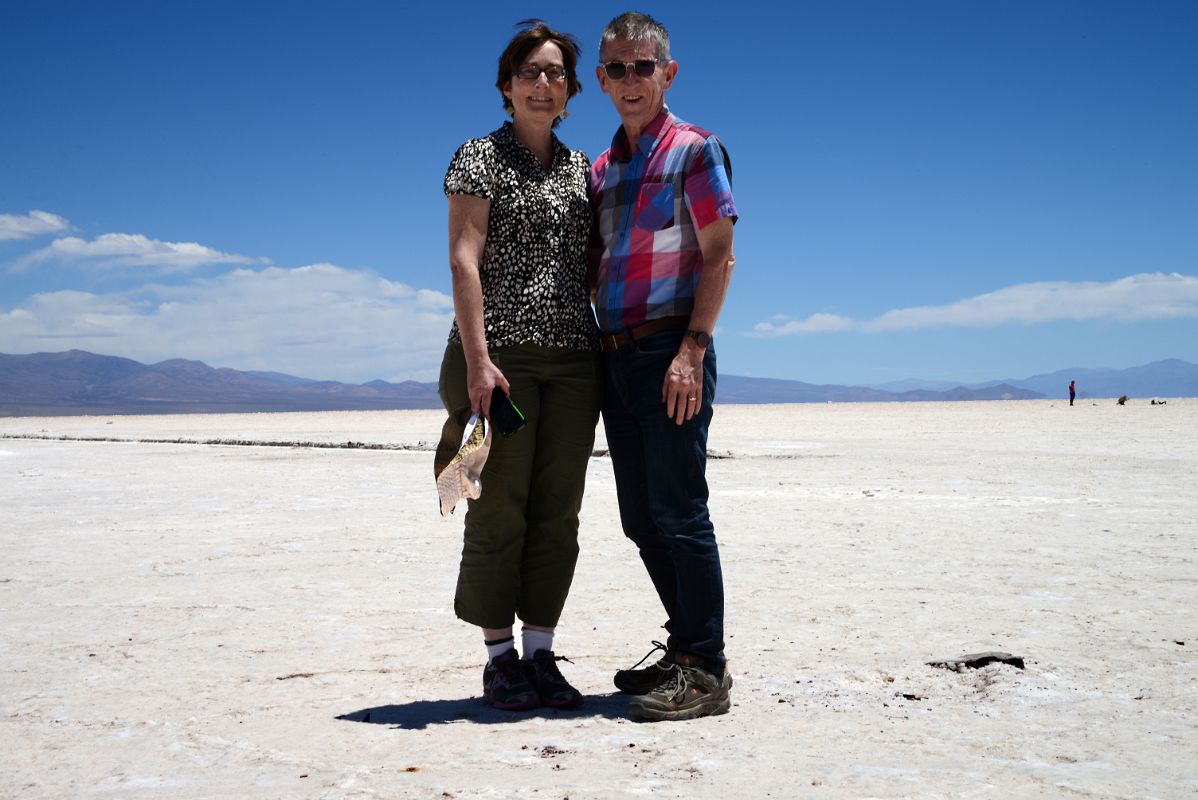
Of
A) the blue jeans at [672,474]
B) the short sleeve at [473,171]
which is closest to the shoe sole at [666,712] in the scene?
the blue jeans at [672,474]

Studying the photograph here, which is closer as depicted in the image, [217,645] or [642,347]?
[642,347]

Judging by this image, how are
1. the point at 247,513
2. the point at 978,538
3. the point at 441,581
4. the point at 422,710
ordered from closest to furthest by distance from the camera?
the point at 422,710 < the point at 441,581 < the point at 978,538 < the point at 247,513

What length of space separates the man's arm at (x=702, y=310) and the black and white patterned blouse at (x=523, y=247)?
0.34 m

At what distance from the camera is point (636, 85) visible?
3057 mm

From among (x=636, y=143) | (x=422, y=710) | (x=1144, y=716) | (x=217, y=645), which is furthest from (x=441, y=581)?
(x=1144, y=716)

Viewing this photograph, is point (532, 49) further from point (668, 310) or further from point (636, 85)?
point (668, 310)

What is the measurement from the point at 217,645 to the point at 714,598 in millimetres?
2101

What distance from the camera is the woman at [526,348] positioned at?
9.87 feet

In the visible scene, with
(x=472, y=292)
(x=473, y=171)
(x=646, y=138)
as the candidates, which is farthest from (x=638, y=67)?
(x=472, y=292)

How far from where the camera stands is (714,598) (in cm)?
310

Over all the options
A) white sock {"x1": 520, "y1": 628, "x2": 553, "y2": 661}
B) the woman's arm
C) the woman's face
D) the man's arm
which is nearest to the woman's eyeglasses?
the woman's face

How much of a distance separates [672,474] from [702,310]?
19.4 inches

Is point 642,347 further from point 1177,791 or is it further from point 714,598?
point 1177,791

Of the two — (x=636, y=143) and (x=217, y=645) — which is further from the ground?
(x=636, y=143)
